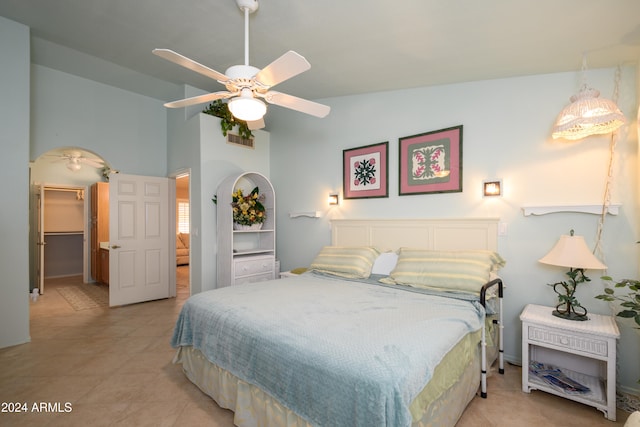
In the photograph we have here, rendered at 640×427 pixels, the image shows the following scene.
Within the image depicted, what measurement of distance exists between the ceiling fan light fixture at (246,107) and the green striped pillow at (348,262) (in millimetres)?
1757

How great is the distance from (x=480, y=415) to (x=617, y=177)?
2062mm

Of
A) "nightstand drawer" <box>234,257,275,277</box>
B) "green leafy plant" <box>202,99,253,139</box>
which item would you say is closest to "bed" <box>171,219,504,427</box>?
"nightstand drawer" <box>234,257,275,277</box>

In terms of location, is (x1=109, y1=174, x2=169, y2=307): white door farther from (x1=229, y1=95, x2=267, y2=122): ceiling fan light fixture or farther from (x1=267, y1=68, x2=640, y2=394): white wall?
(x1=229, y1=95, x2=267, y2=122): ceiling fan light fixture

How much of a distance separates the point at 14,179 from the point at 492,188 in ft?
15.5

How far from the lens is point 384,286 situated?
269cm

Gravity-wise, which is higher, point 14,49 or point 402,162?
point 14,49

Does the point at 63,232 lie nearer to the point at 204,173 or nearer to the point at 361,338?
the point at 204,173

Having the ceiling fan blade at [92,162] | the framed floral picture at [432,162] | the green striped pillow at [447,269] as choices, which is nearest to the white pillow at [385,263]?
the green striped pillow at [447,269]

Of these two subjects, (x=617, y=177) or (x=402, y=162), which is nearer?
(x=617, y=177)

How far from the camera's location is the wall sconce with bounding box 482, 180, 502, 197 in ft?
9.04

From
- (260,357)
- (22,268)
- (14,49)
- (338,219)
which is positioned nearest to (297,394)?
(260,357)

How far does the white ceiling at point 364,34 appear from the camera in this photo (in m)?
2.00

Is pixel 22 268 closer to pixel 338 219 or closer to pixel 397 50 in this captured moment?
pixel 338 219

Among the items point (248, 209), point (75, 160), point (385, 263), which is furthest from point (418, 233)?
point (75, 160)
